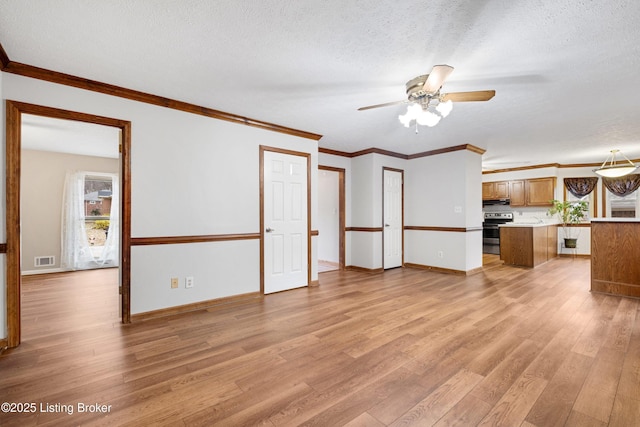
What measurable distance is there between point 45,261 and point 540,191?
11178mm

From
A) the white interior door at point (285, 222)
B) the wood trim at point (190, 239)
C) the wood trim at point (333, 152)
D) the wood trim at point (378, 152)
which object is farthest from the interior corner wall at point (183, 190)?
the wood trim at point (378, 152)

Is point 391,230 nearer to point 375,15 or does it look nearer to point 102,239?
point 375,15

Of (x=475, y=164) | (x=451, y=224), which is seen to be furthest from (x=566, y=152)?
(x=451, y=224)

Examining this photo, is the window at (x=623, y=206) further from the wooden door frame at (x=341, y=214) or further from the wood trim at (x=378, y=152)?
the wooden door frame at (x=341, y=214)

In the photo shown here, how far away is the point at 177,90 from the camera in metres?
2.93

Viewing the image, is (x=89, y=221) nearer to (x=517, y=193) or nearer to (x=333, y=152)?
(x=333, y=152)

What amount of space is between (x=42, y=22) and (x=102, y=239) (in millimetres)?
5642

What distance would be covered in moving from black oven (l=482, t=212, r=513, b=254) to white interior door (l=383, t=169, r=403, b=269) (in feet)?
11.6

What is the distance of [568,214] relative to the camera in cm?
729

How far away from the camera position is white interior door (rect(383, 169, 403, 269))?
5.70 metres

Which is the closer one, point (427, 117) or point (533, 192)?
point (427, 117)

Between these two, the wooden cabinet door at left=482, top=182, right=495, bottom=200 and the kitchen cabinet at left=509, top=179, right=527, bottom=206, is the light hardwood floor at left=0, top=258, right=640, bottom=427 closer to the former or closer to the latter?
the kitchen cabinet at left=509, top=179, right=527, bottom=206

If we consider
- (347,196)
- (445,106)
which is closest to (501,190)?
(347,196)

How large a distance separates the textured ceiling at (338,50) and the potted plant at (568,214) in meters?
4.25
